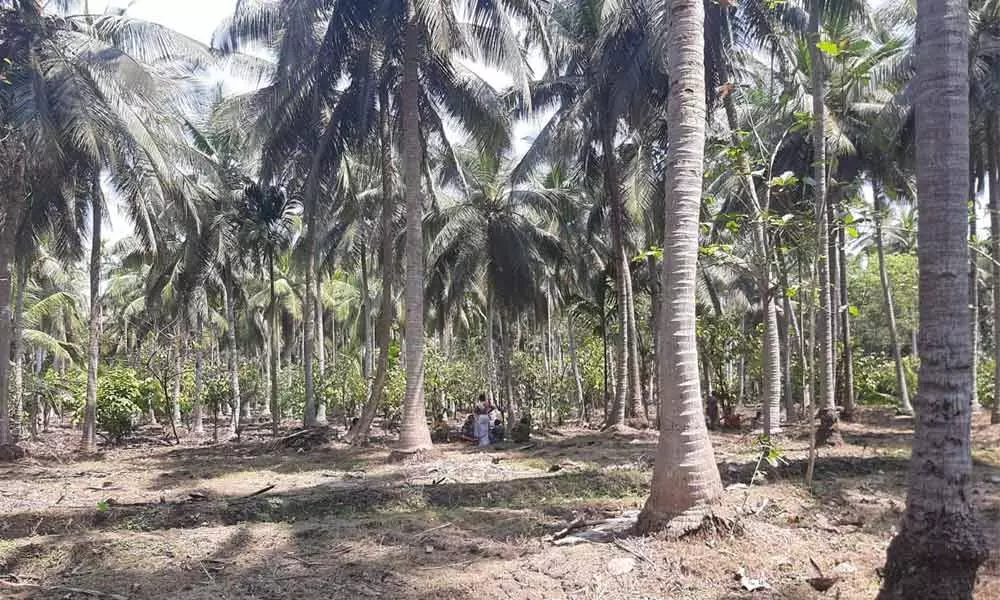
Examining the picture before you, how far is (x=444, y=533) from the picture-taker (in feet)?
24.3

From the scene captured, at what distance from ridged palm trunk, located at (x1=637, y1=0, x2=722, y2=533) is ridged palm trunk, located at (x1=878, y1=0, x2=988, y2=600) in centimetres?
193

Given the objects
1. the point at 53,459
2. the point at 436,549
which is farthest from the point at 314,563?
the point at 53,459

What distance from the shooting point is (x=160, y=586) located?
5.95 m

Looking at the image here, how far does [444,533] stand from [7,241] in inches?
571

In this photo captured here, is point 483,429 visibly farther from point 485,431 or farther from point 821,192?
point 821,192

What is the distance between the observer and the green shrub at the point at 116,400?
20.9 meters

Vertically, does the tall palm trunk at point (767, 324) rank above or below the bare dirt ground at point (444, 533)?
above

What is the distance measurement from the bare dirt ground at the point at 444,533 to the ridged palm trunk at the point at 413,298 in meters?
0.96

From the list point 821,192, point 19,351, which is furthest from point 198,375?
point 821,192

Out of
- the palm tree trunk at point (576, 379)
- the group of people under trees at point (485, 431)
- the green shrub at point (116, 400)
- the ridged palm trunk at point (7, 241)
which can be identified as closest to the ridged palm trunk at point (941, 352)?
the group of people under trees at point (485, 431)

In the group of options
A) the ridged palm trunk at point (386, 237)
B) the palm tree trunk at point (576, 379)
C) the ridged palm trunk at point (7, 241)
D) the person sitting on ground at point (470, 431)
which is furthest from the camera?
the palm tree trunk at point (576, 379)

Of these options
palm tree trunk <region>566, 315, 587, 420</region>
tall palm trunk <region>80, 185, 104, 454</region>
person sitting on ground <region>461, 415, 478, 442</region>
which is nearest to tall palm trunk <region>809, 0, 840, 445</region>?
person sitting on ground <region>461, 415, 478, 442</region>

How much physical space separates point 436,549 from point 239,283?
24553 millimetres

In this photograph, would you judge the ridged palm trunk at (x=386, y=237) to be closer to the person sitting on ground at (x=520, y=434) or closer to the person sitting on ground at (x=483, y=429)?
the person sitting on ground at (x=483, y=429)
